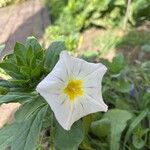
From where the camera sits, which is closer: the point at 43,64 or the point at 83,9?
the point at 43,64

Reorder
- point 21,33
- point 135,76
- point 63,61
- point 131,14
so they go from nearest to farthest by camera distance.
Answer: point 63,61 < point 21,33 < point 135,76 < point 131,14

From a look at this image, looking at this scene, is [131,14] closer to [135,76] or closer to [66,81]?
[135,76]

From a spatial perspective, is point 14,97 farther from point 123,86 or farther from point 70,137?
point 123,86

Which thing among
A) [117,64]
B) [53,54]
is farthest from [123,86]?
[53,54]

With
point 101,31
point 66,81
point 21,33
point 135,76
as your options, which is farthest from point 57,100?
point 101,31

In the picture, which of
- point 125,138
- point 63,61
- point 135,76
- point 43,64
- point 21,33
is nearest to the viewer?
point 63,61

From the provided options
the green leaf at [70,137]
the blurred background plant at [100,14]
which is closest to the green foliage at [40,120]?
the green leaf at [70,137]

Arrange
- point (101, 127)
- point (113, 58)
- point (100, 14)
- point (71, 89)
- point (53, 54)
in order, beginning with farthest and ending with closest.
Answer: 1. point (100, 14)
2. point (113, 58)
3. point (101, 127)
4. point (53, 54)
5. point (71, 89)
